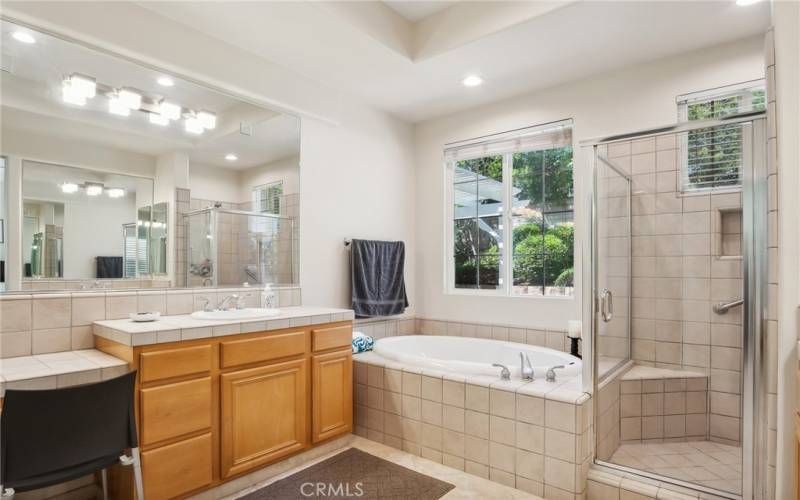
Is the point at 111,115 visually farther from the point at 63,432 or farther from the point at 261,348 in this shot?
the point at 63,432

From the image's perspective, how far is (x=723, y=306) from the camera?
2.50 metres

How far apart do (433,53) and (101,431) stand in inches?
104

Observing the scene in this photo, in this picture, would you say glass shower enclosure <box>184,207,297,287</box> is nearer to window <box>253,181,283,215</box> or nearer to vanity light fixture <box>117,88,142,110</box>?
window <box>253,181,283,215</box>

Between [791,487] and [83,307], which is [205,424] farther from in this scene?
[791,487]

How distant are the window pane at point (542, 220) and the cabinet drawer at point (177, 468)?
2.54 m

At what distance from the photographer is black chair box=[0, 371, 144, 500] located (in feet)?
4.67

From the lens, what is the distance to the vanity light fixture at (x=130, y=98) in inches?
95.0

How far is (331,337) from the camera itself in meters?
2.75

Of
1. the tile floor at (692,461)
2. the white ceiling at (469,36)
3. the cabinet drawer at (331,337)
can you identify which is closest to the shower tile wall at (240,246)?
the cabinet drawer at (331,337)

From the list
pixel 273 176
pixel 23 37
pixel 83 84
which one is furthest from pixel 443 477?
pixel 23 37

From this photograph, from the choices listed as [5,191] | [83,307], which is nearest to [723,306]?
[83,307]

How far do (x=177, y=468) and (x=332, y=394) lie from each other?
94cm

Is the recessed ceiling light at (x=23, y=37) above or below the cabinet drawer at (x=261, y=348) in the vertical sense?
above

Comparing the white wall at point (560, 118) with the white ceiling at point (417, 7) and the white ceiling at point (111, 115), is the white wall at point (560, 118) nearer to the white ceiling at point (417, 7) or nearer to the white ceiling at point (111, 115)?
the white ceiling at point (417, 7)
